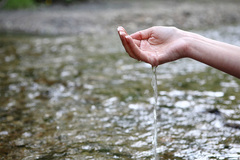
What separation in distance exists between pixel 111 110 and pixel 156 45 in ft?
4.60

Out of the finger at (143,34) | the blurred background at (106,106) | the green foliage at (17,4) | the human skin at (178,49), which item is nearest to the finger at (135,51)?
the human skin at (178,49)

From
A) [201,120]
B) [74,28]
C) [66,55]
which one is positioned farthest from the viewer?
[74,28]

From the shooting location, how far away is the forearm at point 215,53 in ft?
7.34

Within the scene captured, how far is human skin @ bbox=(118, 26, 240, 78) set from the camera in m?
2.27

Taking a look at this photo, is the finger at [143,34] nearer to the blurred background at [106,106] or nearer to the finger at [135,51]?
the finger at [135,51]

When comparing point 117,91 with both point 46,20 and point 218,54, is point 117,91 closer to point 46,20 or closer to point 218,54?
point 218,54

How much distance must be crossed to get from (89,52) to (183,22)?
567cm

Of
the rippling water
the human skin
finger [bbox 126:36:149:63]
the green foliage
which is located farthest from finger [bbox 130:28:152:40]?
the green foliage

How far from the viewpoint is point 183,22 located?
37.7 ft

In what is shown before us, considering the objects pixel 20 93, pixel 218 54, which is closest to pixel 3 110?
pixel 20 93

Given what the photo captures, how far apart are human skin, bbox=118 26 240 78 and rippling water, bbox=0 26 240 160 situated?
0.93 meters

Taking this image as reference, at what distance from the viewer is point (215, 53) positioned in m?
2.33

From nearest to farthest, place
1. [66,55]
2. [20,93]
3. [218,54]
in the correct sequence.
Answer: [218,54] < [20,93] < [66,55]

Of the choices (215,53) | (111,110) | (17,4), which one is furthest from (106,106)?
(17,4)
